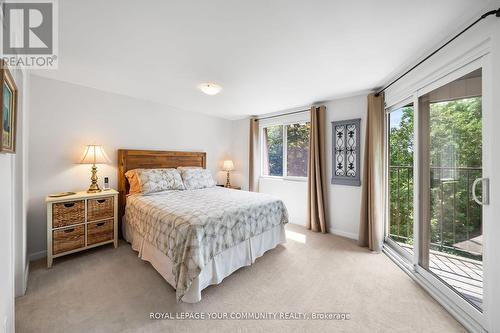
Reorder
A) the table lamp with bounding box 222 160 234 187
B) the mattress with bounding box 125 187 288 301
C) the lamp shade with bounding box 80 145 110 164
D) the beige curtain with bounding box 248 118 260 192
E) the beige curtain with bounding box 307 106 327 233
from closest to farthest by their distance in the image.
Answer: the mattress with bounding box 125 187 288 301
the lamp shade with bounding box 80 145 110 164
the beige curtain with bounding box 307 106 327 233
the beige curtain with bounding box 248 118 260 192
the table lamp with bounding box 222 160 234 187

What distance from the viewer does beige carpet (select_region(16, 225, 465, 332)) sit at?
4.95 feet

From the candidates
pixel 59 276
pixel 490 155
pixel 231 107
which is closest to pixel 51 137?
pixel 59 276

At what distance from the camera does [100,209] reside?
8.56ft

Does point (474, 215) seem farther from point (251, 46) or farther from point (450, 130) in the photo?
point (251, 46)

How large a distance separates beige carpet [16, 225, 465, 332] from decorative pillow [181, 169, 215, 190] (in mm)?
1339

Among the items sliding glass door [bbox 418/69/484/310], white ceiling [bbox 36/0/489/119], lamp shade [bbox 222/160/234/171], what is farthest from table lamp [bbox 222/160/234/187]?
sliding glass door [bbox 418/69/484/310]

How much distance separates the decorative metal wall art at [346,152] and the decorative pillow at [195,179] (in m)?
2.34

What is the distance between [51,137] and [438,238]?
4.73 m

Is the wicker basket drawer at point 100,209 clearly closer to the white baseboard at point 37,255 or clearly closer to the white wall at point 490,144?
the white baseboard at point 37,255

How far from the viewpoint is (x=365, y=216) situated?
9.53ft

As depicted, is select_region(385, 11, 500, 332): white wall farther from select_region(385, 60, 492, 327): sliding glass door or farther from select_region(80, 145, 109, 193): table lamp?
select_region(80, 145, 109, 193): table lamp

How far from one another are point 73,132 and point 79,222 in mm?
1265

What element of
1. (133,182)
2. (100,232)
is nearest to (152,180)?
(133,182)

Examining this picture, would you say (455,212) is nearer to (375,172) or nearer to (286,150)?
(375,172)
